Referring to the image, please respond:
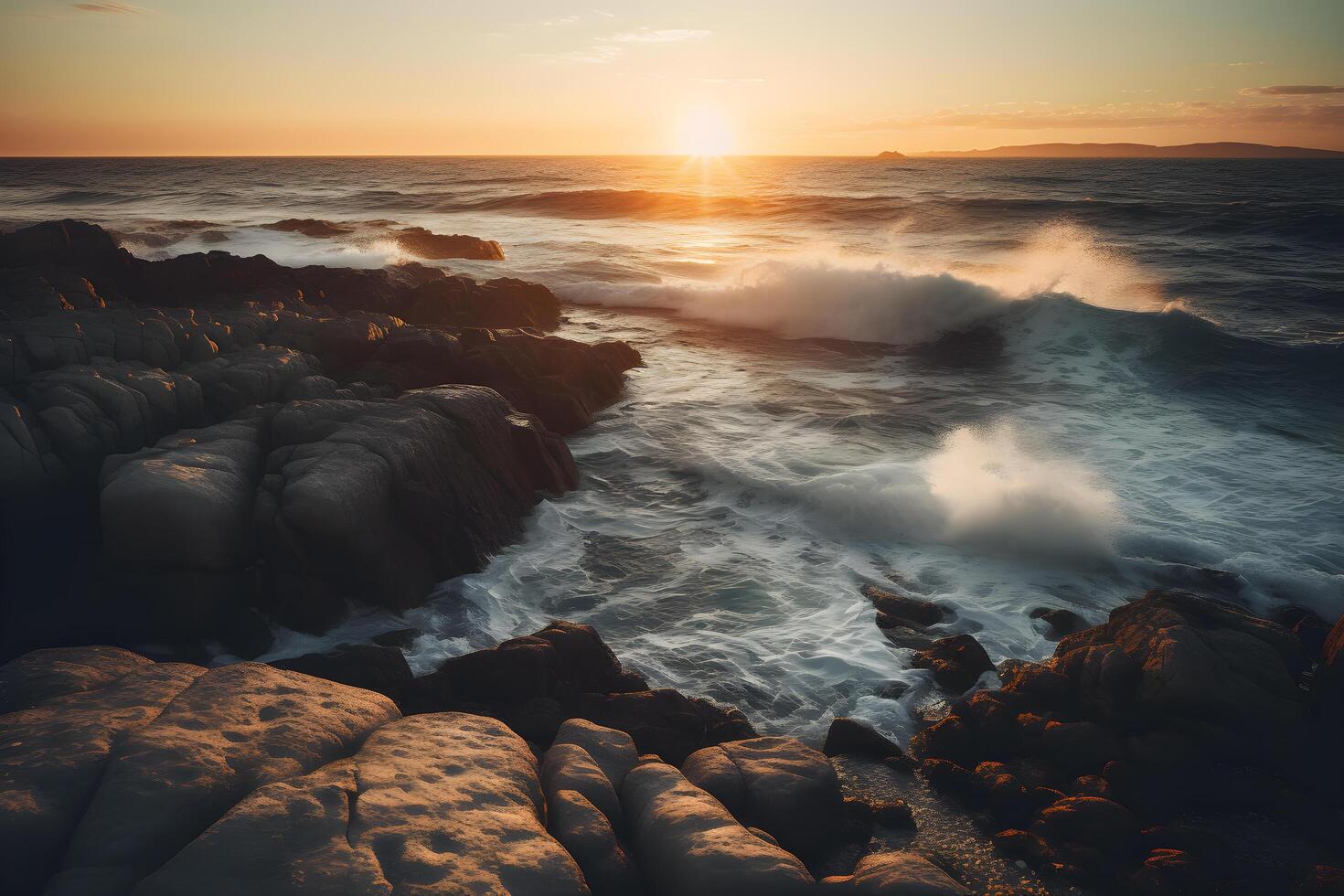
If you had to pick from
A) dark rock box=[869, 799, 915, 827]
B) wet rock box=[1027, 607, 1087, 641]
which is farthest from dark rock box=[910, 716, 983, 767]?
wet rock box=[1027, 607, 1087, 641]

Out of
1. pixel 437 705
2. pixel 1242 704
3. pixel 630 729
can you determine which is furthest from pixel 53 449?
pixel 1242 704

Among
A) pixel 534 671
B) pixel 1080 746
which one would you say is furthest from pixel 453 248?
pixel 1080 746

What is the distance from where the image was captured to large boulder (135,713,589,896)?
314cm

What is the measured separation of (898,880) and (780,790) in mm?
1058

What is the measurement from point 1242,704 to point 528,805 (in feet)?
17.7

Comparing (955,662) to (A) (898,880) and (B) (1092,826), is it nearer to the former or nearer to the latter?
(B) (1092,826)

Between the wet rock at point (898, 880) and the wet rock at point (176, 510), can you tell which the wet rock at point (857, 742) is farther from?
the wet rock at point (176, 510)

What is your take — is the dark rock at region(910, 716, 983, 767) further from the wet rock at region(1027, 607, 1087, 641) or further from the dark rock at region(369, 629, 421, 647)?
the dark rock at region(369, 629, 421, 647)

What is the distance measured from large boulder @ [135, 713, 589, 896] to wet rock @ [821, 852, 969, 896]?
55.4 inches

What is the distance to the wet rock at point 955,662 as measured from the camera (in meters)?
6.77

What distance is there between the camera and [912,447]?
497 inches

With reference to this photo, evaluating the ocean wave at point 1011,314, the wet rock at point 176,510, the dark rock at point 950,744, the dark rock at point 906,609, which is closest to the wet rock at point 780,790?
the dark rock at point 950,744

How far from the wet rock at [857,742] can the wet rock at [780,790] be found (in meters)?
0.80

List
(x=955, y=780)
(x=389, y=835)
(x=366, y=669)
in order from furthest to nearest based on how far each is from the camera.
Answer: (x=366, y=669) < (x=955, y=780) < (x=389, y=835)
